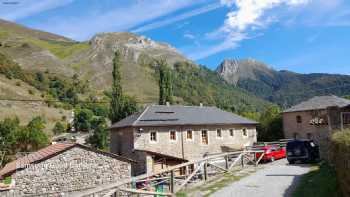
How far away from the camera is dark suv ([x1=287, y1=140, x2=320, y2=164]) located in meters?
20.6

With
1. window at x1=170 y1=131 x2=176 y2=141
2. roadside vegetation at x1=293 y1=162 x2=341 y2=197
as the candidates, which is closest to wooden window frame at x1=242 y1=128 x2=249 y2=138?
window at x1=170 y1=131 x2=176 y2=141

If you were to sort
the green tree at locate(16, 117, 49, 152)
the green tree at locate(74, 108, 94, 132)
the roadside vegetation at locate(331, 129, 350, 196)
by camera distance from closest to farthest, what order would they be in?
1. the roadside vegetation at locate(331, 129, 350, 196)
2. the green tree at locate(16, 117, 49, 152)
3. the green tree at locate(74, 108, 94, 132)

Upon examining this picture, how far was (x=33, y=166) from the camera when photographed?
66.7ft

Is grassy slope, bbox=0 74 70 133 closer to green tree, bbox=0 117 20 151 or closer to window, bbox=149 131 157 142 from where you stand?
green tree, bbox=0 117 20 151

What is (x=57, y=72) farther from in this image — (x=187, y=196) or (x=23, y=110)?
(x=187, y=196)

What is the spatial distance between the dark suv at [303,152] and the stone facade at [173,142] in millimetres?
11683

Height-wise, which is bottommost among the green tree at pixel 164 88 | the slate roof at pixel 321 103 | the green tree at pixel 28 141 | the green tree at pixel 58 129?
the green tree at pixel 28 141

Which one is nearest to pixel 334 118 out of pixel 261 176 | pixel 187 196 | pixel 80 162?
pixel 261 176

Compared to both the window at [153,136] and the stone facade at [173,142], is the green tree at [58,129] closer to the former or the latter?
the stone facade at [173,142]

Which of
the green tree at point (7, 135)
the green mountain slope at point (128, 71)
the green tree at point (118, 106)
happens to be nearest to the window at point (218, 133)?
the green tree at point (118, 106)

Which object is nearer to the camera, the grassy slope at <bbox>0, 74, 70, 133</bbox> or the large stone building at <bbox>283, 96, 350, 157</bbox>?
the large stone building at <bbox>283, 96, 350, 157</bbox>

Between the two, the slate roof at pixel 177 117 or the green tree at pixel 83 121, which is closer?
the slate roof at pixel 177 117

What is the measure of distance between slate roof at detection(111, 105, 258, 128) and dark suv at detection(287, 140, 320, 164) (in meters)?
13.6

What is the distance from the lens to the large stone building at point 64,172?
20031 millimetres
